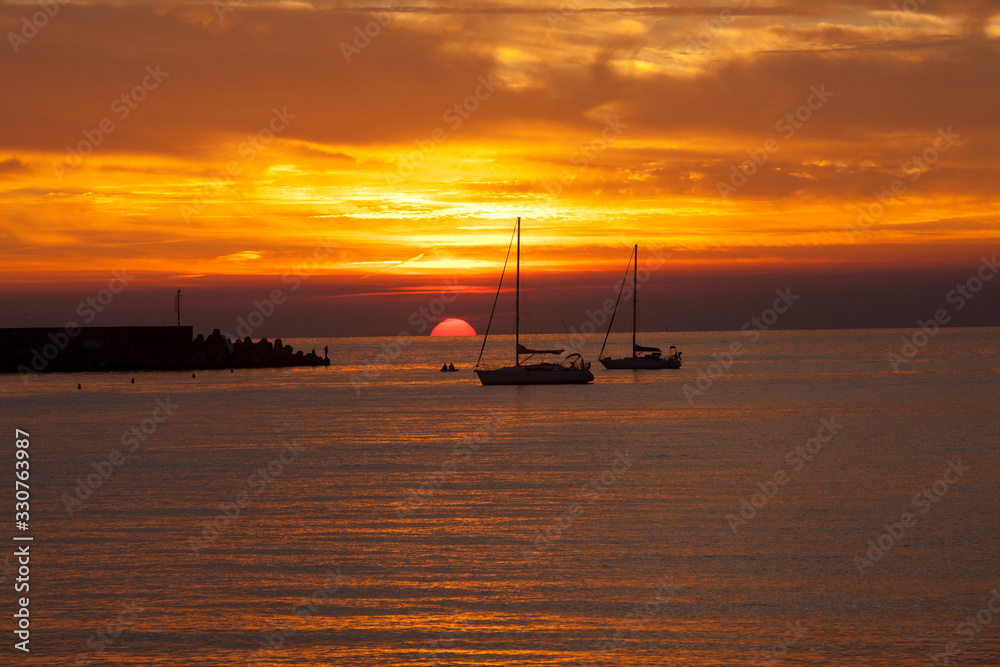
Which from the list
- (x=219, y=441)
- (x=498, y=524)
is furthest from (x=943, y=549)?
(x=219, y=441)

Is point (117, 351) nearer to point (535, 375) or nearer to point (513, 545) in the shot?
point (535, 375)

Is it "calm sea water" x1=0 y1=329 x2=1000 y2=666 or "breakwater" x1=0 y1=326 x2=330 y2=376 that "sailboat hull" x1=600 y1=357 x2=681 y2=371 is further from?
"calm sea water" x1=0 y1=329 x2=1000 y2=666

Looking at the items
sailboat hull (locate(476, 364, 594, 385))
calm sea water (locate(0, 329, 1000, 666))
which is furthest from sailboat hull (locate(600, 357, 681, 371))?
calm sea water (locate(0, 329, 1000, 666))

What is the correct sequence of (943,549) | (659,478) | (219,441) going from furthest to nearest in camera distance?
1. (219,441)
2. (659,478)
3. (943,549)

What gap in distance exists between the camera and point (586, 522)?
26.0 meters

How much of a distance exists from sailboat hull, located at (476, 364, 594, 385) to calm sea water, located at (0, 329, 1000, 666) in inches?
1294

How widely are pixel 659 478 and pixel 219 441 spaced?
944 inches

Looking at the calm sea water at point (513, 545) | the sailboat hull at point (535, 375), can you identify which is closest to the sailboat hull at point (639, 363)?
the sailboat hull at point (535, 375)

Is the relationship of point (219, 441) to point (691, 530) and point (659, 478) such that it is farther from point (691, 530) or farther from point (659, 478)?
point (691, 530)

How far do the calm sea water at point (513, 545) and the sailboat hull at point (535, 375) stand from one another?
32.9 meters

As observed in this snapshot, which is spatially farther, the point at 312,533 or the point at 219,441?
the point at 219,441

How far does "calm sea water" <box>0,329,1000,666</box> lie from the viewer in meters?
16.3

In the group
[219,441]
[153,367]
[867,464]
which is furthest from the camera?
[153,367]

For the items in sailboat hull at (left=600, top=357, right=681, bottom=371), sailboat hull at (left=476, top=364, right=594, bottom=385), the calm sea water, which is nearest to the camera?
the calm sea water
